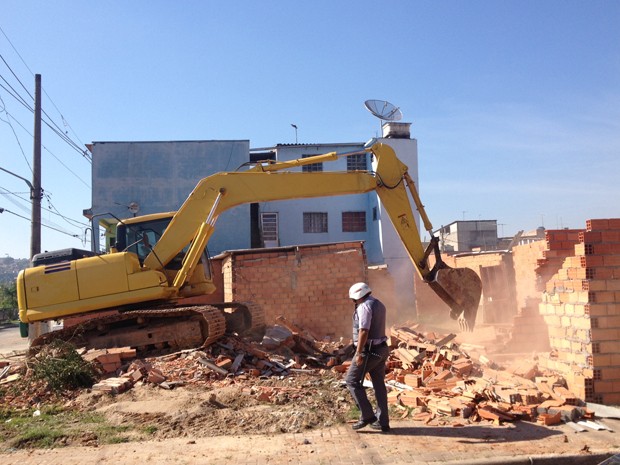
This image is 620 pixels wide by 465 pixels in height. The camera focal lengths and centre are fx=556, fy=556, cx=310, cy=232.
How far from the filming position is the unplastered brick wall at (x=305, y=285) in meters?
15.9

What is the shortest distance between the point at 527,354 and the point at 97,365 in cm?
807

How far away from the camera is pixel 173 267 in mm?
11547

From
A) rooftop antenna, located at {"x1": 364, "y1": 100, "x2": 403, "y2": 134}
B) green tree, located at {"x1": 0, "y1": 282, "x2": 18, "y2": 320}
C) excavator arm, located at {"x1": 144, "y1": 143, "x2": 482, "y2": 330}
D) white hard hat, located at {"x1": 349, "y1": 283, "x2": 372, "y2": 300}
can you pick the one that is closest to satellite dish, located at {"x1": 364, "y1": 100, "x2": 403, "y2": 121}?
rooftop antenna, located at {"x1": 364, "y1": 100, "x2": 403, "y2": 134}

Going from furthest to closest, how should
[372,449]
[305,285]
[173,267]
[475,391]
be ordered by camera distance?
[305,285] → [173,267] → [475,391] → [372,449]

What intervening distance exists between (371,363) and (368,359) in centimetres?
7

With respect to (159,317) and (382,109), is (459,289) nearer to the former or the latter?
(159,317)

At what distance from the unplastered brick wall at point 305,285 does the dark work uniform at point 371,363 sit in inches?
370

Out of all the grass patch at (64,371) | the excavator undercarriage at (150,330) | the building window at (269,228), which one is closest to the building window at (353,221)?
the building window at (269,228)

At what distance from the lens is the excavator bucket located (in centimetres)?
1009

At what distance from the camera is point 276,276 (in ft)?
52.6

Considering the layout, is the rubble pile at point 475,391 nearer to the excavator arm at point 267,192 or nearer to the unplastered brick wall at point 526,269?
the excavator arm at point 267,192

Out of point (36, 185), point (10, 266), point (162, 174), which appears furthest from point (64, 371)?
point (10, 266)

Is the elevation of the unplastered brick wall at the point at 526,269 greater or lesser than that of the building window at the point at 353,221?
lesser

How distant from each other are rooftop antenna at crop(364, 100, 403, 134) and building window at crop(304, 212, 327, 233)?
6.93m
